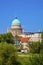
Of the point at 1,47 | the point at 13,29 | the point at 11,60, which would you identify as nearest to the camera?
the point at 11,60

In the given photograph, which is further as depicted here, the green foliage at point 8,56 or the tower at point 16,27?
the tower at point 16,27

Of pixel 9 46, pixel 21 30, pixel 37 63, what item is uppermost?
pixel 21 30

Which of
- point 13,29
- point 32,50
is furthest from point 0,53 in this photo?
point 13,29

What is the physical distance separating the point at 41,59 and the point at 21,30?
78802 mm

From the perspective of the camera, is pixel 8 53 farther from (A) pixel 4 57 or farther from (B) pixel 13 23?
(B) pixel 13 23

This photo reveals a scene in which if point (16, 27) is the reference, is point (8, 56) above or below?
below

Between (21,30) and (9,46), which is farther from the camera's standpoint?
(21,30)

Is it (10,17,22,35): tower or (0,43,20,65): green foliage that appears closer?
(0,43,20,65): green foliage

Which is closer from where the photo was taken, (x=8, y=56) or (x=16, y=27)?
(x=8, y=56)

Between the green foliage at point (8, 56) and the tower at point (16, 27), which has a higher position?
the tower at point (16, 27)

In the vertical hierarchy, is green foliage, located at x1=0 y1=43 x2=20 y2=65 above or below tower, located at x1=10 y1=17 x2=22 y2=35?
below

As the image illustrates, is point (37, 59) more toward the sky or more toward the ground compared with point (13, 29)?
more toward the ground

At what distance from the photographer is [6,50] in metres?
28.9

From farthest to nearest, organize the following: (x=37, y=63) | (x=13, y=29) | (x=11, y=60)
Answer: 1. (x=13, y=29)
2. (x=11, y=60)
3. (x=37, y=63)
